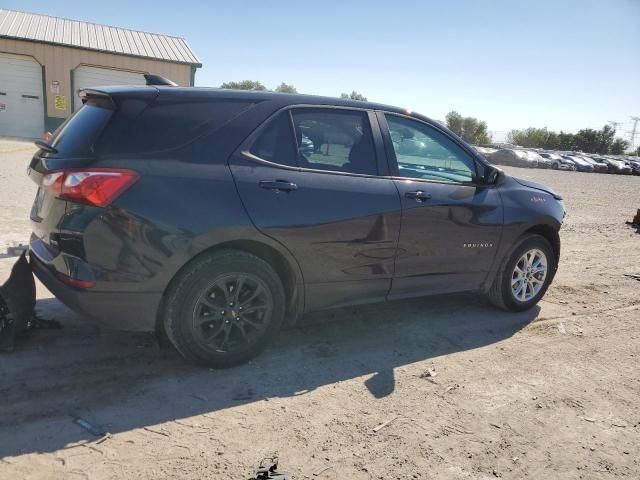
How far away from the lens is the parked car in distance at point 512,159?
150 ft

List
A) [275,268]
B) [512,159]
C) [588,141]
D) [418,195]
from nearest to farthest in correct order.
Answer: [275,268], [418,195], [512,159], [588,141]

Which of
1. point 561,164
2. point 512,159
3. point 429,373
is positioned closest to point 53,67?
point 429,373

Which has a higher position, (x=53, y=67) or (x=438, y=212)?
(x=53, y=67)

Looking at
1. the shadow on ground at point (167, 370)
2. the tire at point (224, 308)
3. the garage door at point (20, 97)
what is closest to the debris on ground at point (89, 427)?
the shadow on ground at point (167, 370)

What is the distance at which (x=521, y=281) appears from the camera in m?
5.02

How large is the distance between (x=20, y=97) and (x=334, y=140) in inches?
1045

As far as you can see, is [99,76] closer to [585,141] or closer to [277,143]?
[277,143]

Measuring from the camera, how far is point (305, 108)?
375 centimetres

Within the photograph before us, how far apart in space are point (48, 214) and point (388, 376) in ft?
8.28

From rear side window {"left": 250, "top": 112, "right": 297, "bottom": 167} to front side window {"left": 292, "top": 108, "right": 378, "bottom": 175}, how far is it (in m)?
0.07

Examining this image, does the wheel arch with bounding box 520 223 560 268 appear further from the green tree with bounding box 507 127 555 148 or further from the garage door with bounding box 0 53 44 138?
the green tree with bounding box 507 127 555 148

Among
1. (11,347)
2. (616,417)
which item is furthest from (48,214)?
(616,417)

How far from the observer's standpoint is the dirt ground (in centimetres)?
267

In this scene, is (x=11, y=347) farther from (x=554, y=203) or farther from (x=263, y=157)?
(x=554, y=203)
